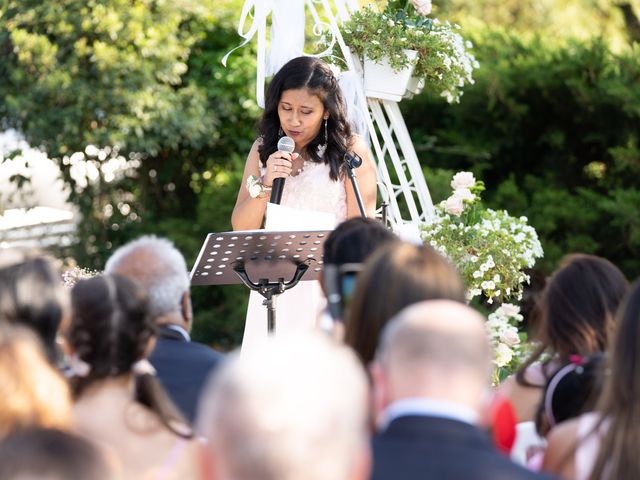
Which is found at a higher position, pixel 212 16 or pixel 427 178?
pixel 212 16

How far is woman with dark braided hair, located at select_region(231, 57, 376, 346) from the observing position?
5406 millimetres

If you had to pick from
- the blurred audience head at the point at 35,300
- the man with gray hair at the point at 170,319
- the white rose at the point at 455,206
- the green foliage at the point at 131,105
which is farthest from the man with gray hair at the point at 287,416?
the green foliage at the point at 131,105

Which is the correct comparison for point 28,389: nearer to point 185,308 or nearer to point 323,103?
point 185,308

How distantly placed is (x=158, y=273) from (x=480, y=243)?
2674 mm

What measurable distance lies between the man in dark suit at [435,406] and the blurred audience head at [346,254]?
30.0 inches

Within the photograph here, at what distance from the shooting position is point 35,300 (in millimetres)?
2814

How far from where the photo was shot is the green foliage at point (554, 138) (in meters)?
8.46

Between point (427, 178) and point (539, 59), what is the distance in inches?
57.6

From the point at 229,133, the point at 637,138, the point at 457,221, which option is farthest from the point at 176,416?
the point at 229,133

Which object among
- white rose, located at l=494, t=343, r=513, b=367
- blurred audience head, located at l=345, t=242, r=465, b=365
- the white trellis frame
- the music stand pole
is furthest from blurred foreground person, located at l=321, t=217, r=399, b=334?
the white trellis frame

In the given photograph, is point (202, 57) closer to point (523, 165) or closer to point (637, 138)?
point (523, 165)

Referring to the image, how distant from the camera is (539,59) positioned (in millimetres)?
8961

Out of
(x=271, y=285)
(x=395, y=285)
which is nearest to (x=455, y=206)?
(x=271, y=285)

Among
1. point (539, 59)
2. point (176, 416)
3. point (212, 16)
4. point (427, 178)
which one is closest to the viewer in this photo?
point (176, 416)
